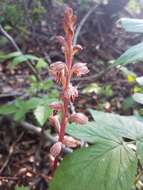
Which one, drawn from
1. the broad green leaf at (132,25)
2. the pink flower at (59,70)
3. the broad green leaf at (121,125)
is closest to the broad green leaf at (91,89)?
the broad green leaf at (121,125)

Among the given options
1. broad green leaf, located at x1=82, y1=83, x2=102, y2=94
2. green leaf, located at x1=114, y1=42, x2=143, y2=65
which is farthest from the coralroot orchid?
broad green leaf, located at x1=82, y1=83, x2=102, y2=94

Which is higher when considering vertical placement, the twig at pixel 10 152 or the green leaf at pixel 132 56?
the green leaf at pixel 132 56

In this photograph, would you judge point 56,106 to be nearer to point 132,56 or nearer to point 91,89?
point 132,56

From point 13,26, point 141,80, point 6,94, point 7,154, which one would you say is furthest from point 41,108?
point 13,26

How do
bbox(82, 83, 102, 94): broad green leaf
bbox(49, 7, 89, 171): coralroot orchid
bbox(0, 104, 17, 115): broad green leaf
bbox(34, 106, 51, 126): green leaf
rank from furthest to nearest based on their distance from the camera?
bbox(82, 83, 102, 94): broad green leaf
bbox(0, 104, 17, 115): broad green leaf
bbox(34, 106, 51, 126): green leaf
bbox(49, 7, 89, 171): coralroot orchid

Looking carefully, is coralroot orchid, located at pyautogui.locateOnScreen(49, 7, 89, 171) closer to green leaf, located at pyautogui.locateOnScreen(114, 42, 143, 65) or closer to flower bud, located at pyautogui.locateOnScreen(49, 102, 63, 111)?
flower bud, located at pyautogui.locateOnScreen(49, 102, 63, 111)

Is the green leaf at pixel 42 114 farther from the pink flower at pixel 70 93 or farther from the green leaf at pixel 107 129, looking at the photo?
the pink flower at pixel 70 93
